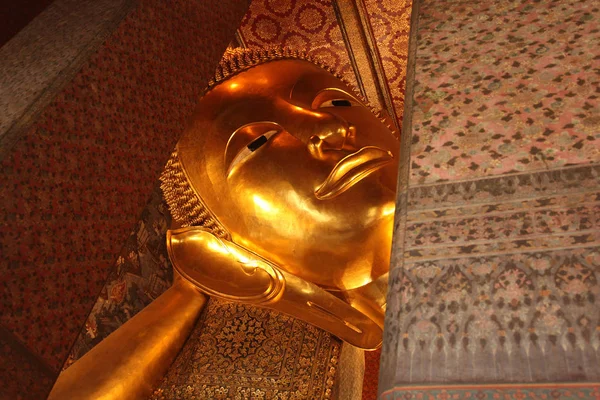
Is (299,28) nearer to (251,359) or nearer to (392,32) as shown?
(392,32)

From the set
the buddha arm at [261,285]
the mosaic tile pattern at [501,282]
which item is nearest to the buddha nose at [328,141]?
the buddha arm at [261,285]

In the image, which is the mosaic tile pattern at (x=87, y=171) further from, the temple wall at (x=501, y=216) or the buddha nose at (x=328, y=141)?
the temple wall at (x=501, y=216)

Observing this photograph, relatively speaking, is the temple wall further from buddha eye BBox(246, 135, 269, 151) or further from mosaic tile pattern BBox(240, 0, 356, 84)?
mosaic tile pattern BBox(240, 0, 356, 84)

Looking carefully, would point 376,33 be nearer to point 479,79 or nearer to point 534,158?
point 479,79

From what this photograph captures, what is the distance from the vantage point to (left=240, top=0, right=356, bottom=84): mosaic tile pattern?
9.54ft

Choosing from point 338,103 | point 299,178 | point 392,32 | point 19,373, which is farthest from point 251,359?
point 392,32

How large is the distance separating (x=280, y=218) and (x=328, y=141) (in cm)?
30

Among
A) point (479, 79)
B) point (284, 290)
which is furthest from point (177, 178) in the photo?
point (479, 79)

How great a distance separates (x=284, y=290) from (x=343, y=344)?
0.32 meters

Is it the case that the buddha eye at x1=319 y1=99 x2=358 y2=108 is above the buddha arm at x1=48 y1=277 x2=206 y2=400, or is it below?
above

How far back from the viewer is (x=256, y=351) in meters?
2.29

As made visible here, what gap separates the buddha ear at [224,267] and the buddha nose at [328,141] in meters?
0.40

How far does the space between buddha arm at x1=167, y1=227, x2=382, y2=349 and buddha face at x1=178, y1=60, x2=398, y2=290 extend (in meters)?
0.06

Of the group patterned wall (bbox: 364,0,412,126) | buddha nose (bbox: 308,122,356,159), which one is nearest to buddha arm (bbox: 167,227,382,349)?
buddha nose (bbox: 308,122,356,159)
